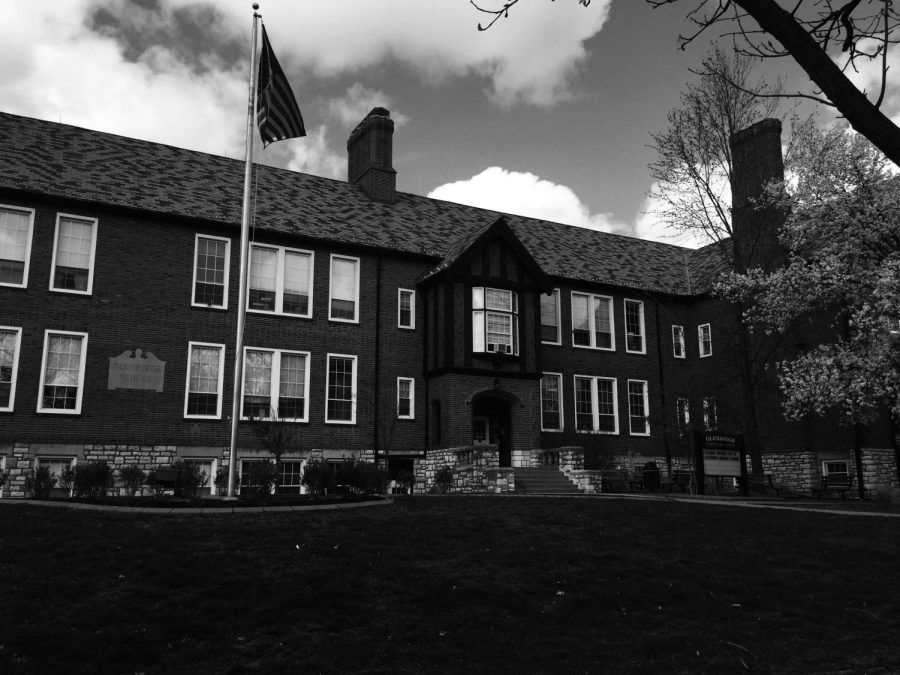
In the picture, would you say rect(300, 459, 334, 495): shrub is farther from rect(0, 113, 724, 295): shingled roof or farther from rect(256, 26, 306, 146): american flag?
rect(0, 113, 724, 295): shingled roof

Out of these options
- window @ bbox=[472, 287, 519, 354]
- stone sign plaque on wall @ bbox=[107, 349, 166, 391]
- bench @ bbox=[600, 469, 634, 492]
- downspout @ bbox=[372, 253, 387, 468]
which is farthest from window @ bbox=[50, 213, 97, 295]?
bench @ bbox=[600, 469, 634, 492]

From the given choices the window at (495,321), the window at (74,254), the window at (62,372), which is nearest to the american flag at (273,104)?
the window at (74,254)

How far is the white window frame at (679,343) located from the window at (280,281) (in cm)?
1705

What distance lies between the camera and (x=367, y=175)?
33312 millimetres

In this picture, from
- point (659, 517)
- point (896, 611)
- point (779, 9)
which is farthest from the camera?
point (659, 517)

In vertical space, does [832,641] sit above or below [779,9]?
below

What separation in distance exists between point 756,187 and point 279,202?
19.3m

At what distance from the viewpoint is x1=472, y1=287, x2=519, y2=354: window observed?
2825cm

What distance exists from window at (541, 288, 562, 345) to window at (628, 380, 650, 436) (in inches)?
164

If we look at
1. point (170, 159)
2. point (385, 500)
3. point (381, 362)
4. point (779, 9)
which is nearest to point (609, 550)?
point (385, 500)

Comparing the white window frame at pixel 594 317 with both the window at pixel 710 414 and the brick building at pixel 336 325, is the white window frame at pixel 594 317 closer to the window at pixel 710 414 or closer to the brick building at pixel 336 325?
the brick building at pixel 336 325

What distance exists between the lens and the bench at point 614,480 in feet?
93.9

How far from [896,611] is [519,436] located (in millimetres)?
18016

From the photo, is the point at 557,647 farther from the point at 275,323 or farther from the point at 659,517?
the point at 275,323
